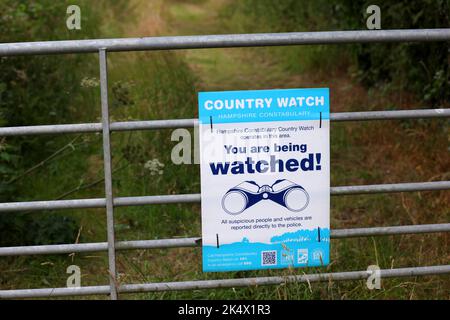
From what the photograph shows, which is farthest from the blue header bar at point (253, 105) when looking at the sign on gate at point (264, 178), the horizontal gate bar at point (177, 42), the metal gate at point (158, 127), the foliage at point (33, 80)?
the foliage at point (33, 80)

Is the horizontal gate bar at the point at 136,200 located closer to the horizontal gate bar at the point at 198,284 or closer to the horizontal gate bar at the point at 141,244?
the horizontal gate bar at the point at 141,244

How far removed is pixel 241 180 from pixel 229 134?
0.72 feet

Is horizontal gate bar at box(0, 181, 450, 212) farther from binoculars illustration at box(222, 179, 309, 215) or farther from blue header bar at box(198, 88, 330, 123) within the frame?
blue header bar at box(198, 88, 330, 123)

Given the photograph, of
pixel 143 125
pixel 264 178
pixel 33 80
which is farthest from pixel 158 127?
pixel 33 80

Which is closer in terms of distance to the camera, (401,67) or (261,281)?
(261,281)

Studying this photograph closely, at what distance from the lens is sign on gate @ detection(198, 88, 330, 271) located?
3631mm

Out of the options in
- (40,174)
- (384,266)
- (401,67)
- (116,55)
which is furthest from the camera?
(116,55)

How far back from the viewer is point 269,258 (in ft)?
12.4

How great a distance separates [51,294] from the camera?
3.75 metres

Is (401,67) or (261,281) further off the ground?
(401,67)

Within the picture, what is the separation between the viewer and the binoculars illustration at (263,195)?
3707 millimetres

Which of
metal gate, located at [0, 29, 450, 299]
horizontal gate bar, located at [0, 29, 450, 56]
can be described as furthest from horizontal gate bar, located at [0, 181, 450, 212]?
horizontal gate bar, located at [0, 29, 450, 56]

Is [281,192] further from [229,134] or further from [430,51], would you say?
[430,51]
